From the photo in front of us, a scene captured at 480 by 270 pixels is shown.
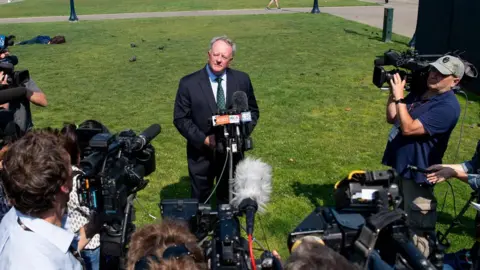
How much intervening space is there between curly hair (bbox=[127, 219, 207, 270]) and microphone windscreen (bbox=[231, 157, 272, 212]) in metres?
0.44

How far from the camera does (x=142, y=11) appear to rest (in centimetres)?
3002

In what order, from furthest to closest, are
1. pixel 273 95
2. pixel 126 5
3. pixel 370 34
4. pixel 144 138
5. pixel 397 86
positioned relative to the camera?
pixel 126 5 → pixel 370 34 → pixel 273 95 → pixel 397 86 → pixel 144 138

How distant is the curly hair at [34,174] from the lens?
2.47 metres

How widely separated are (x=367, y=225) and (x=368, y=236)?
0.06 meters

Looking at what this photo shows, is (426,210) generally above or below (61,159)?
below

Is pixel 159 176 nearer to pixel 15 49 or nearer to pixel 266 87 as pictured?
pixel 266 87

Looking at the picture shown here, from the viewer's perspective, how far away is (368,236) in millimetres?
2352

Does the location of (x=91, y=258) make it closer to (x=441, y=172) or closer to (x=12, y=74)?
(x=12, y=74)

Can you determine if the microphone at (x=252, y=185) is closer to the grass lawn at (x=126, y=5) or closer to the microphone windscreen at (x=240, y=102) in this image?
the microphone windscreen at (x=240, y=102)

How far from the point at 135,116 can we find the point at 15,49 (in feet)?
33.4

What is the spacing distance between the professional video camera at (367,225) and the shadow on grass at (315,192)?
357 cm

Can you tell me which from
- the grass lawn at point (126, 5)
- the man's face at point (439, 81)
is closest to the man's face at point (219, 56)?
the man's face at point (439, 81)

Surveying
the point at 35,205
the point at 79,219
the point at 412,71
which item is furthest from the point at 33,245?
the point at 412,71

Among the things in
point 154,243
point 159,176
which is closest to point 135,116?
point 159,176
